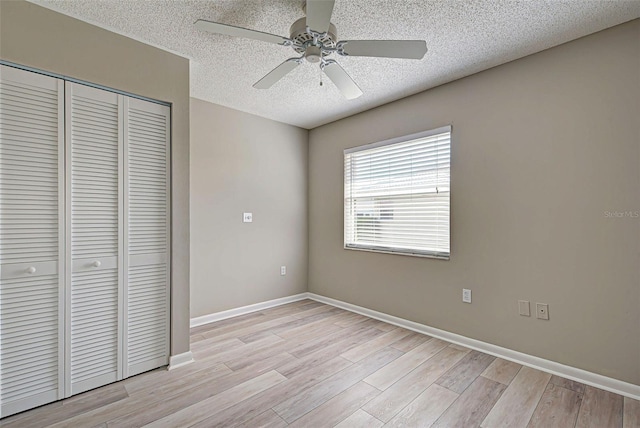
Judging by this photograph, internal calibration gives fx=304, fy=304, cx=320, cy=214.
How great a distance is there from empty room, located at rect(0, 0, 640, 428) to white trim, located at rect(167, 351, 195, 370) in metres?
0.03

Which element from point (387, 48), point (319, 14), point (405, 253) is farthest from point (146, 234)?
point (405, 253)

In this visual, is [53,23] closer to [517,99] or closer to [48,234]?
[48,234]

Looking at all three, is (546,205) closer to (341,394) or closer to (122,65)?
(341,394)

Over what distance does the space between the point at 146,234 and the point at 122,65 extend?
1216mm

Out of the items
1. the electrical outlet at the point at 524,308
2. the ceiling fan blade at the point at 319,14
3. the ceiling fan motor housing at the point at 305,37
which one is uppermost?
the ceiling fan motor housing at the point at 305,37

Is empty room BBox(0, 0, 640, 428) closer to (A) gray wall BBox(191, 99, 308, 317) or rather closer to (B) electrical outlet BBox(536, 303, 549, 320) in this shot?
(B) electrical outlet BBox(536, 303, 549, 320)

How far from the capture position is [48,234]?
191 centimetres

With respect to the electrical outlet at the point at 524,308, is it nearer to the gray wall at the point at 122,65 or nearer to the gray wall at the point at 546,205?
the gray wall at the point at 546,205

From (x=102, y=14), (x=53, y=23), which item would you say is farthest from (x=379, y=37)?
(x=53, y=23)

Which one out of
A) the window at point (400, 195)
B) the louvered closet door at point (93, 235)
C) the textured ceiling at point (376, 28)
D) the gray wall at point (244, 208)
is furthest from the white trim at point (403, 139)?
the louvered closet door at point (93, 235)

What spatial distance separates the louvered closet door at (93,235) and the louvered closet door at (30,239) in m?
0.06

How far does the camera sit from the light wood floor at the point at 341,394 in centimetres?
177

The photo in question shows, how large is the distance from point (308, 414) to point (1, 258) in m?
2.02

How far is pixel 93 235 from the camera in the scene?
81.5 inches
